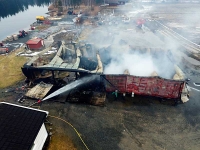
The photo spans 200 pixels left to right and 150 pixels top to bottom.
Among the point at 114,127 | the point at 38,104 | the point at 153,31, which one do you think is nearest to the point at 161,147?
the point at 114,127

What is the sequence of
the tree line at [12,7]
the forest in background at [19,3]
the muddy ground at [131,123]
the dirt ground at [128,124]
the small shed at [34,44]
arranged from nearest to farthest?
the dirt ground at [128,124], the muddy ground at [131,123], the small shed at [34,44], the forest in background at [19,3], the tree line at [12,7]

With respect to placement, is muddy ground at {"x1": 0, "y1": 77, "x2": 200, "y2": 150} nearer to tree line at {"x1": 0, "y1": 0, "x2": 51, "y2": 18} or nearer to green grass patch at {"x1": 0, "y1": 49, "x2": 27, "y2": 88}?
green grass patch at {"x1": 0, "y1": 49, "x2": 27, "y2": 88}

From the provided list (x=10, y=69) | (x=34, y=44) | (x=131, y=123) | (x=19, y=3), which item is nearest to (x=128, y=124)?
(x=131, y=123)

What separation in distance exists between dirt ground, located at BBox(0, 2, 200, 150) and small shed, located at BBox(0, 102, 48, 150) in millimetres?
2791

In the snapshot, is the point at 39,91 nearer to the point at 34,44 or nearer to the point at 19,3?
the point at 34,44

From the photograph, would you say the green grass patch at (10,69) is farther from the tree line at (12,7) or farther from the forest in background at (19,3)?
the tree line at (12,7)

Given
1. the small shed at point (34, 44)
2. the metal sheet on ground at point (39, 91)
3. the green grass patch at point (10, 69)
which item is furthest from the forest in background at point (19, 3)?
the metal sheet on ground at point (39, 91)

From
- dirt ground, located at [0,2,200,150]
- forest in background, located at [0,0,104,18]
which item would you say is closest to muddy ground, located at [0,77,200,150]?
dirt ground, located at [0,2,200,150]

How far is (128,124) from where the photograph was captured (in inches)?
643

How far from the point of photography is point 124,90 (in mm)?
19812

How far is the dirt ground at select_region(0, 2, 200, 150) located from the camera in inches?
572

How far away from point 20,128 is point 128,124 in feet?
31.2

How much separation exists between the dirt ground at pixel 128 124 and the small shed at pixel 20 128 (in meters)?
2.79

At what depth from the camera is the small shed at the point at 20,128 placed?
1091cm
